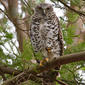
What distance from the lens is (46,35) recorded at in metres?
3.24

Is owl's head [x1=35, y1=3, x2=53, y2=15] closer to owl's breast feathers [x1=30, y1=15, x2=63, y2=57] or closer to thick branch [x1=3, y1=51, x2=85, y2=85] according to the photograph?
owl's breast feathers [x1=30, y1=15, x2=63, y2=57]

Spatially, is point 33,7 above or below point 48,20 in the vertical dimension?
above

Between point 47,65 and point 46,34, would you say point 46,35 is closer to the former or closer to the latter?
point 46,34

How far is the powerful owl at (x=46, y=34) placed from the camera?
128 inches

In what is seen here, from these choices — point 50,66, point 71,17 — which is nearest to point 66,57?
point 50,66

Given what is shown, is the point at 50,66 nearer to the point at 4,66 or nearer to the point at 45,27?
the point at 4,66

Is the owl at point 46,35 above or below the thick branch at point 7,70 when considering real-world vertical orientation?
above

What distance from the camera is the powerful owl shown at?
3.25 m

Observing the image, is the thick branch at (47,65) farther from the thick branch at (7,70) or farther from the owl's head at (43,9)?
the owl's head at (43,9)

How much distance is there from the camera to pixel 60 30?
331cm

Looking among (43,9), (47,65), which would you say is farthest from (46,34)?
(47,65)

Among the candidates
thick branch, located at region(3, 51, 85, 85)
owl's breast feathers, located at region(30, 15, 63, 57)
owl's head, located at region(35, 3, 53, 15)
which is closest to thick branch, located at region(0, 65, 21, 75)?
thick branch, located at region(3, 51, 85, 85)

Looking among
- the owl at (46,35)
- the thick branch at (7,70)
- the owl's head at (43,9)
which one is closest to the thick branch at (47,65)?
the thick branch at (7,70)

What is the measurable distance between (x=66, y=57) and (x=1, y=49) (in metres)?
0.82
